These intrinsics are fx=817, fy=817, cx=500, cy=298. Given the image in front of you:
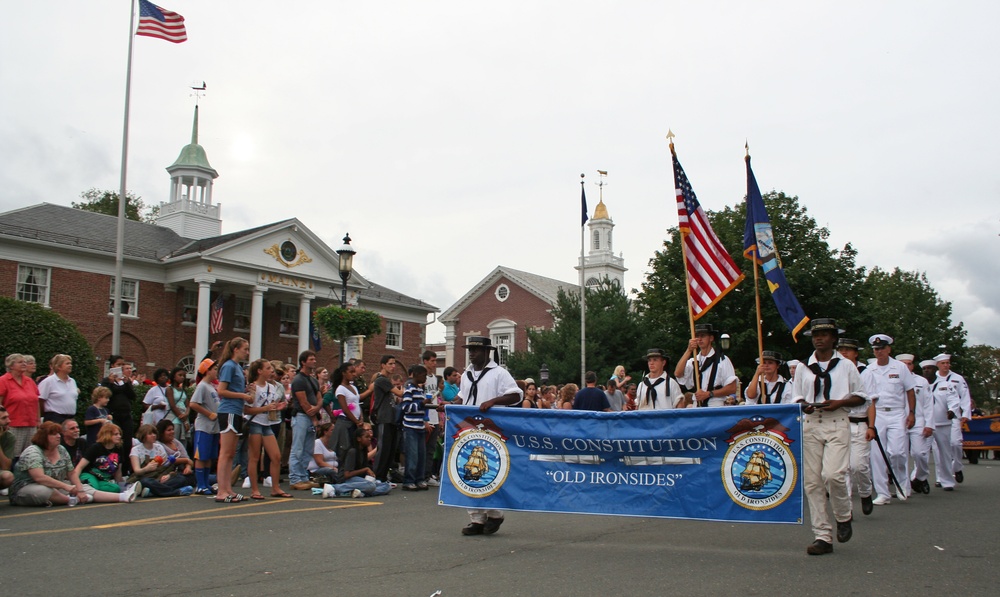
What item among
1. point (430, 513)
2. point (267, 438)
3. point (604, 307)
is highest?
point (604, 307)

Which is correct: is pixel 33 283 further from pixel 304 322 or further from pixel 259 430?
pixel 259 430

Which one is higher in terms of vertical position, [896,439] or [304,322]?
[304,322]

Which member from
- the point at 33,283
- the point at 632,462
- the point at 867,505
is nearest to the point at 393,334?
the point at 33,283

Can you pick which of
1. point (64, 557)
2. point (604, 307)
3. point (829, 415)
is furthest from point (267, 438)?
point (604, 307)

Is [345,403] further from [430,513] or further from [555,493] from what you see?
[555,493]

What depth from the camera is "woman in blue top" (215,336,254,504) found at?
34.4 ft

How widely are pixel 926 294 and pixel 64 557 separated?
74.2 m

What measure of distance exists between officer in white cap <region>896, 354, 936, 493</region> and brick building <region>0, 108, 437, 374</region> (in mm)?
22324

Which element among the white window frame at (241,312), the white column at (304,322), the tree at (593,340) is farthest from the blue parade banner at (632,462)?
the tree at (593,340)

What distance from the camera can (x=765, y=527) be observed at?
28.7 ft

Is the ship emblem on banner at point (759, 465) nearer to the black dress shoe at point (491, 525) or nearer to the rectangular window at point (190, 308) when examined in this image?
the black dress shoe at point (491, 525)

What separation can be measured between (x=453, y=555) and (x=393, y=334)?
4646 cm

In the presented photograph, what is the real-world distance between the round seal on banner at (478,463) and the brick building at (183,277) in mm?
24276

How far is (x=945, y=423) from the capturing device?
14.1m
